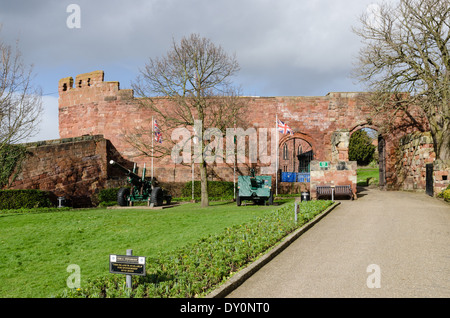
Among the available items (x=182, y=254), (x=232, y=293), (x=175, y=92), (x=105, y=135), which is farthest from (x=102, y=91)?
(x=232, y=293)

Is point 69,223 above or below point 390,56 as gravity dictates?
below

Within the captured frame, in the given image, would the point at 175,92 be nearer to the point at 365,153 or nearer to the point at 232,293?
the point at 232,293

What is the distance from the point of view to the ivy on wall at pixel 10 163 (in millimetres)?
21531

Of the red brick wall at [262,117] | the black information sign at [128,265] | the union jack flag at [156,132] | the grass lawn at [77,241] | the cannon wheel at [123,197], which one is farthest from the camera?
the red brick wall at [262,117]

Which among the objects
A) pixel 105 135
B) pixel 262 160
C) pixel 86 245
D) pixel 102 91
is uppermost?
pixel 102 91

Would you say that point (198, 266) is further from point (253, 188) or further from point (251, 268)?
point (253, 188)

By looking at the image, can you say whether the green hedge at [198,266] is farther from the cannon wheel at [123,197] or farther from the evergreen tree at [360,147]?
the evergreen tree at [360,147]

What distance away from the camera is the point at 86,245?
991 cm

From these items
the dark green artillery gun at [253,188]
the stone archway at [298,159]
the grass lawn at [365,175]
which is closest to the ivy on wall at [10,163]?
the dark green artillery gun at [253,188]

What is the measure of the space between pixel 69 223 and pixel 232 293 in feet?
27.7

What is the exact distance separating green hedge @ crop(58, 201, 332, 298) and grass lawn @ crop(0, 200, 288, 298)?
Result: 671 millimetres

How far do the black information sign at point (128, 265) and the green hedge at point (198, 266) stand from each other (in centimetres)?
41

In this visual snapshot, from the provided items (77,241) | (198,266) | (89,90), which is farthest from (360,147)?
(198,266)
